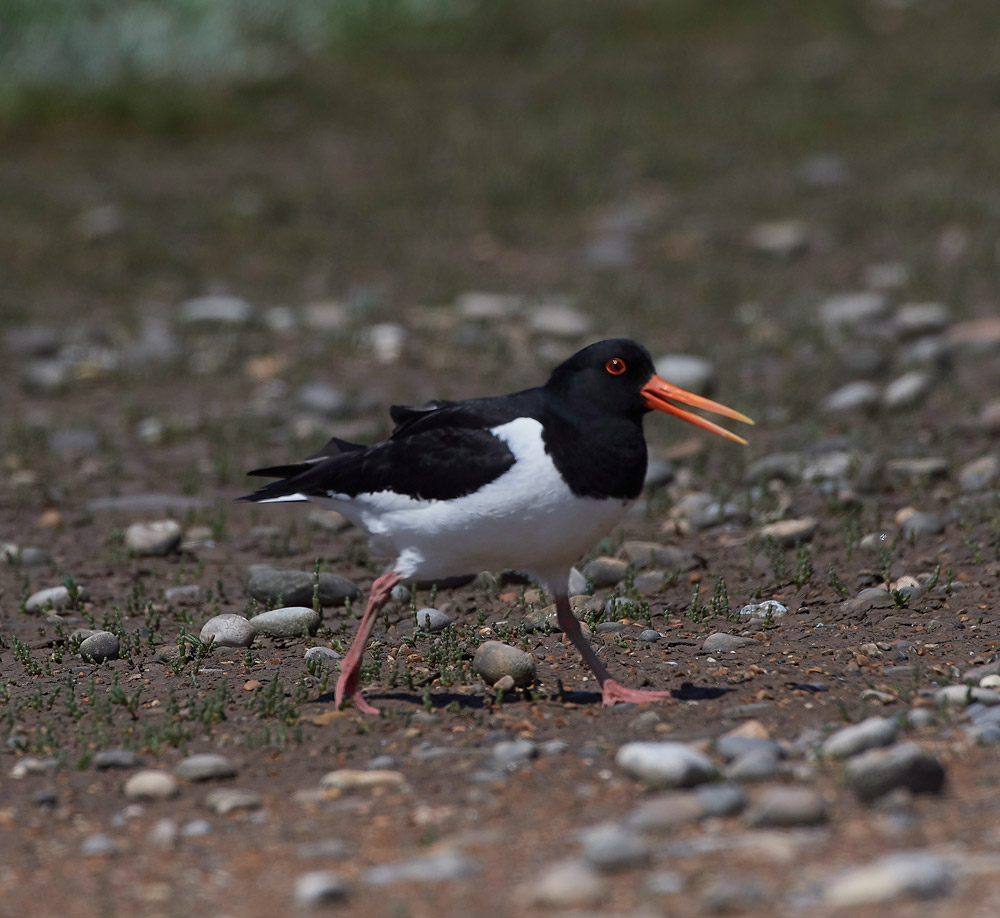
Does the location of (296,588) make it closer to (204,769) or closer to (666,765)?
(204,769)

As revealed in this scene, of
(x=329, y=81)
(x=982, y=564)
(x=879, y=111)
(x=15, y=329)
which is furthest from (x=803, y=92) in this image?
(x=982, y=564)

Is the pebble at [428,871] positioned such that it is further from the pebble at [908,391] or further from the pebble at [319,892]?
the pebble at [908,391]

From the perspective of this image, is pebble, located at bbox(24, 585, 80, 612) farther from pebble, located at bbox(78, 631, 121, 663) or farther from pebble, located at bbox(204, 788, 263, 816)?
pebble, located at bbox(204, 788, 263, 816)

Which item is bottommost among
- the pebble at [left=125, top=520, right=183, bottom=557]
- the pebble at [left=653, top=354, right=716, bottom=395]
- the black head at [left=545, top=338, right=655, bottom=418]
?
the pebble at [left=125, top=520, right=183, bottom=557]

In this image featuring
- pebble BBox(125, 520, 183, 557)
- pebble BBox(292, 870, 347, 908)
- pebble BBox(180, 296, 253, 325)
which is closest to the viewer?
pebble BBox(292, 870, 347, 908)

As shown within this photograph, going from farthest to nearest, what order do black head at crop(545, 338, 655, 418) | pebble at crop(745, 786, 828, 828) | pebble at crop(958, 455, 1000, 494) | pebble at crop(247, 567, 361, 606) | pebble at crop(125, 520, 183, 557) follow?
pebble at crop(958, 455, 1000, 494)
pebble at crop(125, 520, 183, 557)
pebble at crop(247, 567, 361, 606)
black head at crop(545, 338, 655, 418)
pebble at crop(745, 786, 828, 828)

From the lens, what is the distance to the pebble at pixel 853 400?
30.9 feet

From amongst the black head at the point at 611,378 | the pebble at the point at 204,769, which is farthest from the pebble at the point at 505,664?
the pebble at the point at 204,769

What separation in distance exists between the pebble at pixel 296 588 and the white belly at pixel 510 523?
1.47 metres

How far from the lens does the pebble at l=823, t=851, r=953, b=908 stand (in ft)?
11.6

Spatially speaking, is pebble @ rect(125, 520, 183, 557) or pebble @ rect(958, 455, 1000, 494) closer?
pebble @ rect(125, 520, 183, 557)

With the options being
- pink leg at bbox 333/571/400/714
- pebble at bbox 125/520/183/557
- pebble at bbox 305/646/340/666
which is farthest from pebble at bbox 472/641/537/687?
pebble at bbox 125/520/183/557

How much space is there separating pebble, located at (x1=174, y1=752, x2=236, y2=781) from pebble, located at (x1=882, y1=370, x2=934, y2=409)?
591cm

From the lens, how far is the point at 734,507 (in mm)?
7988
